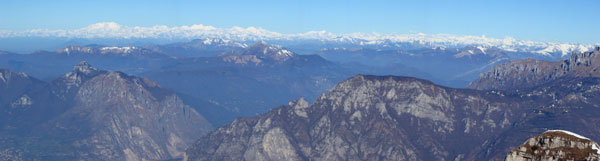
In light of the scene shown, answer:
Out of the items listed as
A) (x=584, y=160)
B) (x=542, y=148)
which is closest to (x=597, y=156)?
(x=584, y=160)

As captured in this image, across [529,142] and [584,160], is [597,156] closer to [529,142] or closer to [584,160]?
[584,160]

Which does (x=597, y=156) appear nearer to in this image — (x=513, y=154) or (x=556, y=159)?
(x=556, y=159)

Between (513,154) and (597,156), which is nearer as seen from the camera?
(597,156)

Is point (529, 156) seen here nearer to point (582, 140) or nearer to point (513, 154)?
point (513, 154)

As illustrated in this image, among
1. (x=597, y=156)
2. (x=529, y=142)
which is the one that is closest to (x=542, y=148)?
(x=529, y=142)
